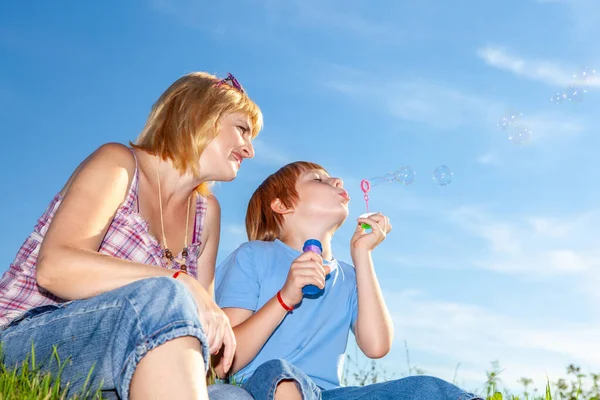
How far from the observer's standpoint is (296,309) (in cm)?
358

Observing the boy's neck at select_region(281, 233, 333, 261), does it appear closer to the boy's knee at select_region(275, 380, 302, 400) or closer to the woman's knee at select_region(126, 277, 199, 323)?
the boy's knee at select_region(275, 380, 302, 400)

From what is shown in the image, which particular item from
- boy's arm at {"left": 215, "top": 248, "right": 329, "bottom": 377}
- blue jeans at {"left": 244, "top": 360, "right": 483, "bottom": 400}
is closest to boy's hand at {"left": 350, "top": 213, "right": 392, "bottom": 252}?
boy's arm at {"left": 215, "top": 248, "right": 329, "bottom": 377}

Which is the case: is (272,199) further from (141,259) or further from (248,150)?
(141,259)

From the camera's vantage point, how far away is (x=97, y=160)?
2926 mm

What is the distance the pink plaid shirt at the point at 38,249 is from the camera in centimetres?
291

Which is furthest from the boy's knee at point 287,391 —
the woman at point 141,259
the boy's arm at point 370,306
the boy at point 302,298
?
the boy's arm at point 370,306

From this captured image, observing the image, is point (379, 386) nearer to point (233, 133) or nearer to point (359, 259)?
point (359, 259)

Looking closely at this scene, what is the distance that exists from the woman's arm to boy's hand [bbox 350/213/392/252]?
1240 millimetres

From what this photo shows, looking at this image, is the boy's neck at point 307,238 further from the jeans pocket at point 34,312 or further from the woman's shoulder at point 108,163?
the jeans pocket at point 34,312

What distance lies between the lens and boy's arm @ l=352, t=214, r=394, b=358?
3555mm

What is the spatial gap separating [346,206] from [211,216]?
748 millimetres

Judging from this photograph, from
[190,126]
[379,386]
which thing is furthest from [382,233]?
[190,126]

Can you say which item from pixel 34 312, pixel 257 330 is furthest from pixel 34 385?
pixel 257 330

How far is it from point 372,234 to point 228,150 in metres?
0.87
